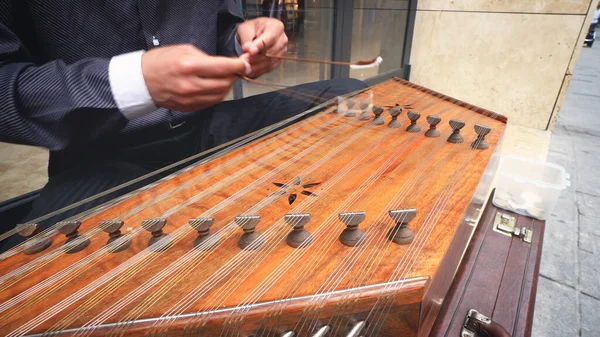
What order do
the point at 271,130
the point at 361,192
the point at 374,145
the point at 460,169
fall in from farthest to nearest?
the point at 271,130 → the point at 374,145 → the point at 460,169 → the point at 361,192

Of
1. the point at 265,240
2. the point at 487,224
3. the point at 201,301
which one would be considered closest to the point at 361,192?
the point at 265,240

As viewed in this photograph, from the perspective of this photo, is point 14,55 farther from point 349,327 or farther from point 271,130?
point 349,327

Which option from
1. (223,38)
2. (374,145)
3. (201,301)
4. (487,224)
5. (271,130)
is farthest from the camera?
→ (223,38)

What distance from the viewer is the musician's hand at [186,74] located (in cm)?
81

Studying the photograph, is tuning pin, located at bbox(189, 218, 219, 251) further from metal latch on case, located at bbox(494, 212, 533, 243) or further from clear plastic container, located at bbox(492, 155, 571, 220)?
clear plastic container, located at bbox(492, 155, 571, 220)

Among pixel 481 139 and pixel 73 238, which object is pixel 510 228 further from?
pixel 73 238

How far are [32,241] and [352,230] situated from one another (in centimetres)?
66

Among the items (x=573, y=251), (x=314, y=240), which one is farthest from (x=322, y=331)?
(x=573, y=251)

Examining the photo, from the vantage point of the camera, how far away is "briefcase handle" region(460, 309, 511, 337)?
0.83 metres

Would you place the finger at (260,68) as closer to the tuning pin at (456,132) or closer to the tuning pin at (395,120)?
the tuning pin at (395,120)

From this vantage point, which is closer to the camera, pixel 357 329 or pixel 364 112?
pixel 357 329

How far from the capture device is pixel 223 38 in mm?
1663

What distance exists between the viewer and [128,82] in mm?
866

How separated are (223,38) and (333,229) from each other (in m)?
1.31
